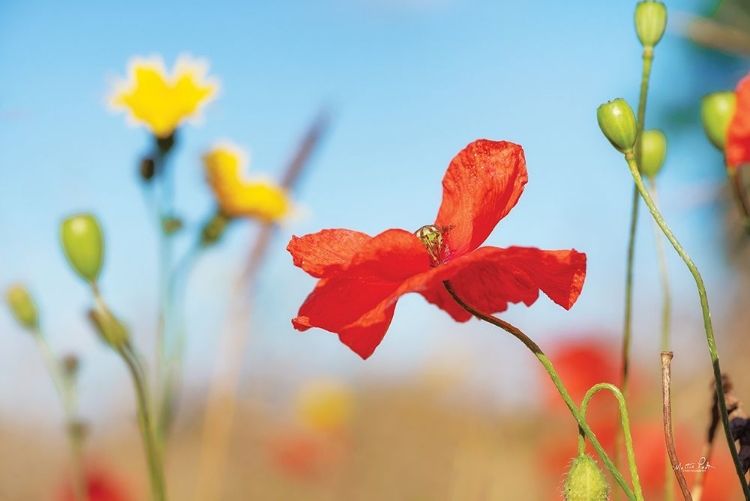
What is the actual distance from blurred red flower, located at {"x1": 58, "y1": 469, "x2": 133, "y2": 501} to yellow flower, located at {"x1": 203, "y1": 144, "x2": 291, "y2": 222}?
437mm

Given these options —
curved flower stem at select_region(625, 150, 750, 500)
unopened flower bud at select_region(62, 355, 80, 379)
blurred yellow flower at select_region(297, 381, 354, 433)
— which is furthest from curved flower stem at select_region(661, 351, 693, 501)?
blurred yellow flower at select_region(297, 381, 354, 433)

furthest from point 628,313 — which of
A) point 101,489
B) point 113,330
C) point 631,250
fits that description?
point 101,489

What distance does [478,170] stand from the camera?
40 cm

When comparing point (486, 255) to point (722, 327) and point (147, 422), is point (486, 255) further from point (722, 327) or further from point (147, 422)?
point (722, 327)

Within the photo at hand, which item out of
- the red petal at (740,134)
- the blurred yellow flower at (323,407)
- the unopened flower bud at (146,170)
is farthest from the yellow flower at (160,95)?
the blurred yellow flower at (323,407)

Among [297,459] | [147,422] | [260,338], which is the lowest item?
[147,422]

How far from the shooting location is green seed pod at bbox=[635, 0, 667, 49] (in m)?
0.43

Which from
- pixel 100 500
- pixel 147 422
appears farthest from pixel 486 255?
pixel 100 500

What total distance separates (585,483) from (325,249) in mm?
150

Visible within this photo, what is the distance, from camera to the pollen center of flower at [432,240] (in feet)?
1.32

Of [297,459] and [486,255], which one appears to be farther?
[297,459]

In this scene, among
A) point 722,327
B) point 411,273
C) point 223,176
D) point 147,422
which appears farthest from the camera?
point 722,327

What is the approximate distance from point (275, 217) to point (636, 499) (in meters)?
0.78

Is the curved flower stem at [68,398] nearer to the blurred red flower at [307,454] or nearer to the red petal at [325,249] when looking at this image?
the red petal at [325,249]
